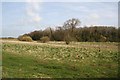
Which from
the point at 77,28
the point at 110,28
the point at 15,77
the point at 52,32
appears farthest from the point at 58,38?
the point at 15,77

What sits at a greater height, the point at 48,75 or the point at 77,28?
the point at 77,28

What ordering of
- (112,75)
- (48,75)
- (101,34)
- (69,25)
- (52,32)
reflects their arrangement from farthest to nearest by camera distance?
1. (69,25)
2. (52,32)
3. (101,34)
4. (112,75)
5. (48,75)

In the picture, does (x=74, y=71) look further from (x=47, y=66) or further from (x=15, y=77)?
(x=15, y=77)

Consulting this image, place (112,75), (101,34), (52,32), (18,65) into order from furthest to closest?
(52,32) < (101,34) < (18,65) < (112,75)

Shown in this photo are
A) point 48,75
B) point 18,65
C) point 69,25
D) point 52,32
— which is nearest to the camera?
point 48,75

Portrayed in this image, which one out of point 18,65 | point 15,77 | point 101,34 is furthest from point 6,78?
point 101,34

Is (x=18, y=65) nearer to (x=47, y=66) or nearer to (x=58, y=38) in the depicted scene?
(x=47, y=66)

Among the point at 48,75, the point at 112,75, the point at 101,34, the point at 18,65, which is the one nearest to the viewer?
the point at 48,75

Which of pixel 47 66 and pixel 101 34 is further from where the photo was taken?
pixel 101 34

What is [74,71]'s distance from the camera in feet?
41.7

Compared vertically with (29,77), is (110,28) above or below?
above

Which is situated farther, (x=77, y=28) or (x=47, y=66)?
(x=77, y=28)

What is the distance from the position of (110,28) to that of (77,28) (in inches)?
367

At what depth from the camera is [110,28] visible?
2314 inches
